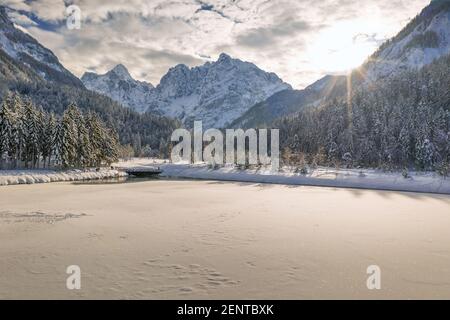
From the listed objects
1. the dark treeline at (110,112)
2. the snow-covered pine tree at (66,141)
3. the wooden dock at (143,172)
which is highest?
the dark treeline at (110,112)

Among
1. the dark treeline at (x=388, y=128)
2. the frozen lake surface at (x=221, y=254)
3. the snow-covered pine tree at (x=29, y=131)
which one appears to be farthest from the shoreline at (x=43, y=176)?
the dark treeline at (x=388, y=128)

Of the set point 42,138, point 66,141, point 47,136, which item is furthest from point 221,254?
point 47,136

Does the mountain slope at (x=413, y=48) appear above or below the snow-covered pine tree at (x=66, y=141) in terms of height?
above

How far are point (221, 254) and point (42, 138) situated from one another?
56050 mm

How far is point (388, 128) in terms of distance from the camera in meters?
67.8

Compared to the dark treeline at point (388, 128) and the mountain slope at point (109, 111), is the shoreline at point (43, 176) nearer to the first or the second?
the dark treeline at point (388, 128)

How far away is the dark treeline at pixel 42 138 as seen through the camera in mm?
51388

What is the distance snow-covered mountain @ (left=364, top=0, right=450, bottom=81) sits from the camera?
14762cm

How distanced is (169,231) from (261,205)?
991 cm

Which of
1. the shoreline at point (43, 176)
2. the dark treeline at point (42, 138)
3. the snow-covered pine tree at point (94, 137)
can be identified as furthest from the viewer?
the snow-covered pine tree at point (94, 137)

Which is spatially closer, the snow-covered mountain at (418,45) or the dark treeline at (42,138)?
the dark treeline at (42,138)

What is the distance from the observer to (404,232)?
548 inches

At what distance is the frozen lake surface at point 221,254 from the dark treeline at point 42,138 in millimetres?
37856
